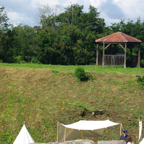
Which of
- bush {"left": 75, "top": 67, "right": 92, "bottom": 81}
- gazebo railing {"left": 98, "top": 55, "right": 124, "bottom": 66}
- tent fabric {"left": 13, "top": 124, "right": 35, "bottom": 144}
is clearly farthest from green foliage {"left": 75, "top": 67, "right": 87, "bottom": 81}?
tent fabric {"left": 13, "top": 124, "right": 35, "bottom": 144}

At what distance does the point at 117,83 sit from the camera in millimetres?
18562

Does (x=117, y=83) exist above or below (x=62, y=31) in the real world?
below

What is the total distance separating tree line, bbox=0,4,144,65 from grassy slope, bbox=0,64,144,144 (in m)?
10.9

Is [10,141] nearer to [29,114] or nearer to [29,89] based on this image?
[29,114]

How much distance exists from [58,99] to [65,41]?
733 inches

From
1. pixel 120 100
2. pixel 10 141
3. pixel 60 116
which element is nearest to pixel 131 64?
pixel 120 100

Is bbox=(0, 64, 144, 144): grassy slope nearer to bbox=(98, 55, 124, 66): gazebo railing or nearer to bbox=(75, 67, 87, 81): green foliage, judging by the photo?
bbox=(75, 67, 87, 81): green foliage

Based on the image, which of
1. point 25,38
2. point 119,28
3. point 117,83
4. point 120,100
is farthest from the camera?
point 119,28

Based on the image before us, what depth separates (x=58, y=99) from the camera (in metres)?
16.4

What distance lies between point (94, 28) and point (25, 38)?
1014 centimetres

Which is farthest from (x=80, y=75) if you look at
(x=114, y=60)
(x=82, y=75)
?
(x=114, y=60)

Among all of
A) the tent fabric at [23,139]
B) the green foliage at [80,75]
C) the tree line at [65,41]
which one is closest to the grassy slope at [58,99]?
the green foliage at [80,75]

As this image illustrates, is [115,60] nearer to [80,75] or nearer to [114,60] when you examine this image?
[114,60]

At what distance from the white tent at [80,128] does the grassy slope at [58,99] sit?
1.59m
